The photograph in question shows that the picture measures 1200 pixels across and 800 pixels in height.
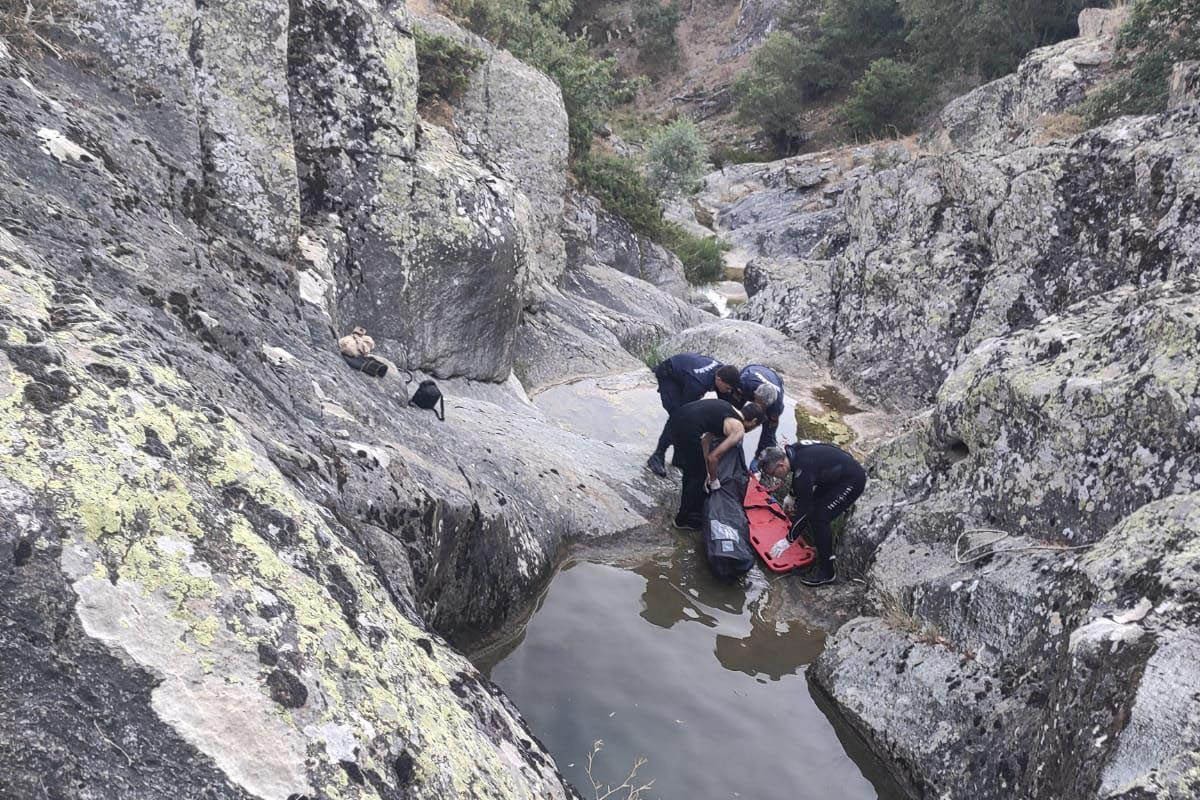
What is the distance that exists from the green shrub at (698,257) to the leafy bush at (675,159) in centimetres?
199

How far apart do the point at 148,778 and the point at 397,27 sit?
8.08m

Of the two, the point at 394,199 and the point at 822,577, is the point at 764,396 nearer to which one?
the point at 822,577

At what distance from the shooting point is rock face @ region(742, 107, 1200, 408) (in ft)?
31.1

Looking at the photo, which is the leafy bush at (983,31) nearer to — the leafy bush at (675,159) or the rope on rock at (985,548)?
the leafy bush at (675,159)

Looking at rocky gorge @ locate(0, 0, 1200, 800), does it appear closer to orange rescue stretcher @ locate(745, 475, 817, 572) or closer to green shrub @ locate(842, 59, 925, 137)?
orange rescue stretcher @ locate(745, 475, 817, 572)

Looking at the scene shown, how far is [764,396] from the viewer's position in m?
8.24

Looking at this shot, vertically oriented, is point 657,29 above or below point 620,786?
above

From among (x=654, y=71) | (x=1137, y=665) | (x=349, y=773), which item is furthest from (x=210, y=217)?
(x=654, y=71)

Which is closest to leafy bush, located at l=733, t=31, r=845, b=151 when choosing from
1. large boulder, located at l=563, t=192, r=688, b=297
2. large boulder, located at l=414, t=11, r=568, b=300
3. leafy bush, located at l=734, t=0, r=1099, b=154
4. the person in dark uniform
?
leafy bush, located at l=734, t=0, r=1099, b=154

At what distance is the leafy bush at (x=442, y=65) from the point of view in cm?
1182

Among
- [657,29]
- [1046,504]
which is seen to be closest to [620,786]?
[1046,504]

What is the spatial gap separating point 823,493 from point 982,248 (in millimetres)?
6720

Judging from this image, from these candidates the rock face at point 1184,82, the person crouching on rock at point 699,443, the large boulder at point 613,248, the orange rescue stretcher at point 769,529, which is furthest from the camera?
the large boulder at point 613,248

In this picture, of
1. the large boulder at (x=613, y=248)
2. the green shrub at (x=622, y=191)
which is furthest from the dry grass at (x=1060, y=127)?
the green shrub at (x=622, y=191)
